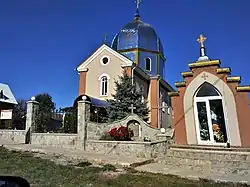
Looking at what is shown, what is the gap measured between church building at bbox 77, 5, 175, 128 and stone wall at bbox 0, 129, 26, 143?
8720mm

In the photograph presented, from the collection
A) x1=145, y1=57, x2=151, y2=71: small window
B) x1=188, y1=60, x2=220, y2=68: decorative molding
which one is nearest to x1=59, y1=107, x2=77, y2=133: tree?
x1=188, y1=60, x2=220, y2=68: decorative molding

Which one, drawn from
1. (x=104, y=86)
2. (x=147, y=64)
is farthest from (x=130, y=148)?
(x=147, y=64)

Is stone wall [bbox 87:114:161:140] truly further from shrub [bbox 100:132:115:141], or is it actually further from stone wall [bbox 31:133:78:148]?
stone wall [bbox 31:133:78:148]

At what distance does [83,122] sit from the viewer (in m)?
16.3

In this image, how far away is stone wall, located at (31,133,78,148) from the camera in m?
16.3

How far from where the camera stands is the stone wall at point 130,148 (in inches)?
531

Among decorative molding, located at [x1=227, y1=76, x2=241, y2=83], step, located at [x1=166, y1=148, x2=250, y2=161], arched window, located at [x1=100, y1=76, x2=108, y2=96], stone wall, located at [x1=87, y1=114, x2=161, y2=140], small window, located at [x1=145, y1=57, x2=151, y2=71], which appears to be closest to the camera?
step, located at [x1=166, y1=148, x2=250, y2=161]

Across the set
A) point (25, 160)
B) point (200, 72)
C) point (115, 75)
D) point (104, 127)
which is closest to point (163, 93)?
point (115, 75)

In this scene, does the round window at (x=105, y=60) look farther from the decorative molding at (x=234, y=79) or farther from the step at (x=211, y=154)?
the step at (x=211, y=154)

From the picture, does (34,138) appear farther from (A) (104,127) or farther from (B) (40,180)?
(B) (40,180)

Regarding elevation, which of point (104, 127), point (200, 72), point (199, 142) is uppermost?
point (200, 72)

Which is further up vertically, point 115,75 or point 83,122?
point 115,75

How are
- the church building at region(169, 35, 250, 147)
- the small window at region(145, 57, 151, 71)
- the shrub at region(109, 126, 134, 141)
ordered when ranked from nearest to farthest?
1. the church building at region(169, 35, 250, 147)
2. the shrub at region(109, 126, 134, 141)
3. the small window at region(145, 57, 151, 71)

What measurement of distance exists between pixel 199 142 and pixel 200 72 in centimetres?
370
